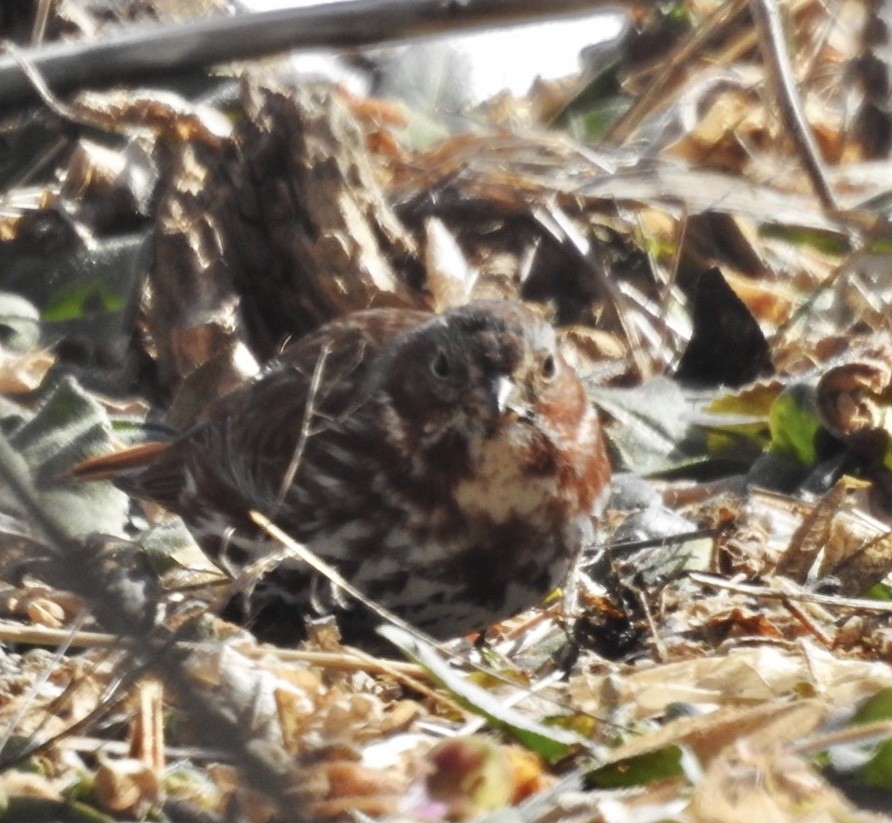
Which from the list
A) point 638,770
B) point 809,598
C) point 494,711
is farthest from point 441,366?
point 638,770

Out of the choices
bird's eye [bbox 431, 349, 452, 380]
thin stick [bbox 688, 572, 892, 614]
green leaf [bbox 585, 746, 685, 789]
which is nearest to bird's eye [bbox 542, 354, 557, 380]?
bird's eye [bbox 431, 349, 452, 380]

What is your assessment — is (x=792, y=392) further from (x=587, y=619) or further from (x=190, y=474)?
(x=190, y=474)

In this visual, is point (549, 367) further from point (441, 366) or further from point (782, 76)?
point (782, 76)

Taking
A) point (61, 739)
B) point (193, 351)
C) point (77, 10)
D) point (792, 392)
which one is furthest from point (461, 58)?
point (61, 739)

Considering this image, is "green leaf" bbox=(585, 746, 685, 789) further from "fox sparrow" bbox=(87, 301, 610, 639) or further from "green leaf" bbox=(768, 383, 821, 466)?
"green leaf" bbox=(768, 383, 821, 466)

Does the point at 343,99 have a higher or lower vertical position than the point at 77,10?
lower

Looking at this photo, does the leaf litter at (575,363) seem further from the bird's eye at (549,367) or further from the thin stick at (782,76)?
the bird's eye at (549,367)

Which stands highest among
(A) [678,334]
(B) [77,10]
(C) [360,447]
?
(B) [77,10]
